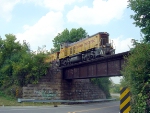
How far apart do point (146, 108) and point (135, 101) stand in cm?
59

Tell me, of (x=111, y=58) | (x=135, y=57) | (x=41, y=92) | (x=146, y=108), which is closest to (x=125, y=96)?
(x=146, y=108)

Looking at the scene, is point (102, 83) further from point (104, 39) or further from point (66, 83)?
point (104, 39)

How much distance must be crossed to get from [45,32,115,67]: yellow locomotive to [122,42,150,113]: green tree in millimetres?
15477

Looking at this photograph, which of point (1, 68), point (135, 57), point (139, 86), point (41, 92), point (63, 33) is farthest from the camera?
point (63, 33)

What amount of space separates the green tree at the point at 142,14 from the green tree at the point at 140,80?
435 cm

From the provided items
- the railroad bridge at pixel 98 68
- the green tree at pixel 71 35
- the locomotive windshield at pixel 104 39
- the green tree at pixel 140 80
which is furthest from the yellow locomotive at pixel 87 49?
the green tree at pixel 71 35

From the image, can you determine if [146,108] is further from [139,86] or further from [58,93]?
[58,93]

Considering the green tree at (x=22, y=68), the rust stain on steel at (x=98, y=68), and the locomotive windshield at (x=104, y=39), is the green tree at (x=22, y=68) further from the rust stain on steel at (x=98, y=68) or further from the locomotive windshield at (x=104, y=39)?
the locomotive windshield at (x=104, y=39)

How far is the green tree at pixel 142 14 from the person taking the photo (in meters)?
13.9

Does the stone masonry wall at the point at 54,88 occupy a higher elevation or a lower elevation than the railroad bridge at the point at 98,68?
lower

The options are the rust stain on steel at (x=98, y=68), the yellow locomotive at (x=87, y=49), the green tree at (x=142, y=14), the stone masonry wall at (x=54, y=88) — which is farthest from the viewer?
the stone masonry wall at (x=54, y=88)

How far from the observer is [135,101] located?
351 inches

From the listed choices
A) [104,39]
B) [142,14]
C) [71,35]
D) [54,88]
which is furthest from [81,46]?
[71,35]

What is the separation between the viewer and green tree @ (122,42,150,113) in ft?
27.9
